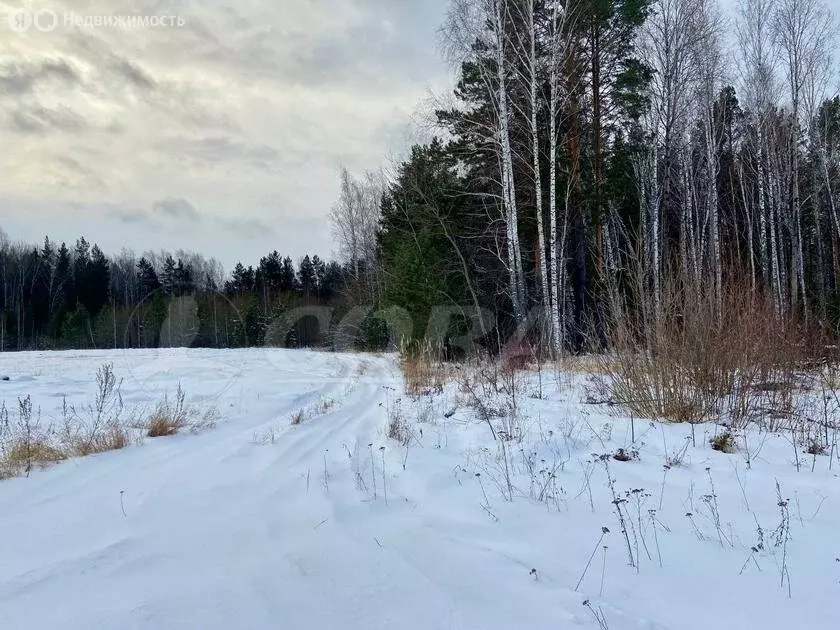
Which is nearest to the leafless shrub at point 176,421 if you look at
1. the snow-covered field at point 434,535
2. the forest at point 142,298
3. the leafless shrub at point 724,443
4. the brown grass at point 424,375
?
the snow-covered field at point 434,535

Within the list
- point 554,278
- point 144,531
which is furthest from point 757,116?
point 144,531

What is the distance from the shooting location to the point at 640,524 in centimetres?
256

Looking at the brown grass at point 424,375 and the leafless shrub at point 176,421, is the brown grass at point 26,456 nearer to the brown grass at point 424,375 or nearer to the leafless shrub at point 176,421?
the leafless shrub at point 176,421

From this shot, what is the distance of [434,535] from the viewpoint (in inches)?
103

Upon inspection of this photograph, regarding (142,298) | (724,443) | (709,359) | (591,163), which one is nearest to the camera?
(724,443)

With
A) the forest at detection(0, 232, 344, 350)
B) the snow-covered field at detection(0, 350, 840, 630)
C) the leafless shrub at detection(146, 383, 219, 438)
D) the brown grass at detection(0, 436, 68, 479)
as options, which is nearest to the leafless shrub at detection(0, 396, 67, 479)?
the brown grass at detection(0, 436, 68, 479)

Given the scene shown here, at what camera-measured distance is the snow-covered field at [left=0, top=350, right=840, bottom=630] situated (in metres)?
1.91

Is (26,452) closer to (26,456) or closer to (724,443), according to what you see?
(26,456)

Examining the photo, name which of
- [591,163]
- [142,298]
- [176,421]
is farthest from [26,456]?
[142,298]

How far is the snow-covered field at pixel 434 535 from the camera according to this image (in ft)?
6.26

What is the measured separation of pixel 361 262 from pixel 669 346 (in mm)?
27976

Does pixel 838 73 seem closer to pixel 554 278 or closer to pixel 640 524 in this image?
pixel 554 278

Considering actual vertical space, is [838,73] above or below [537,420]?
above

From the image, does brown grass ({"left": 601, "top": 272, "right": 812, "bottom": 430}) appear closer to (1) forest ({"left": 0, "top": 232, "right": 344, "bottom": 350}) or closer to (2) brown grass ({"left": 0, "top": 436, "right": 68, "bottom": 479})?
(2) brown grass ({"left": 0, "top": 436, "right": 68, "bottom": 479})
